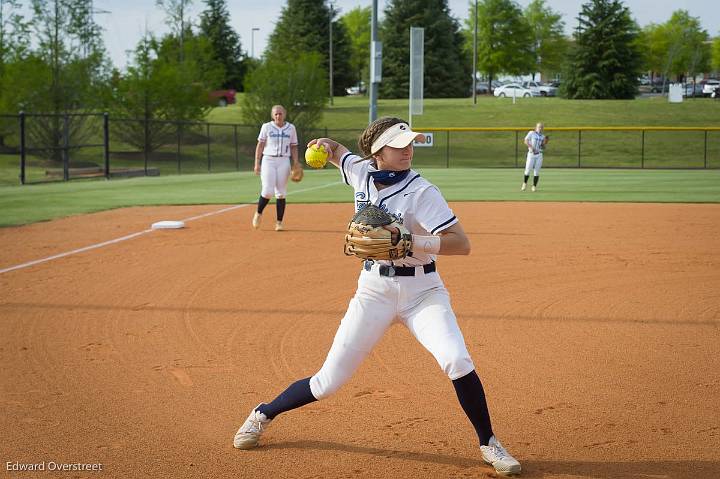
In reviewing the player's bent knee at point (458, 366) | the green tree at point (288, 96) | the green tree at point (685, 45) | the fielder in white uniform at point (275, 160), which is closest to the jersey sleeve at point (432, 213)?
the player's bent knee at point (458, 366)

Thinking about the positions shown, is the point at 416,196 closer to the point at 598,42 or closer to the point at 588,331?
the point at 588,331

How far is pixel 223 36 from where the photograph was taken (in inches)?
3679

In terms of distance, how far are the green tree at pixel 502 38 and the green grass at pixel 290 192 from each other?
51.8 metres

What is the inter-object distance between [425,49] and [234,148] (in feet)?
110

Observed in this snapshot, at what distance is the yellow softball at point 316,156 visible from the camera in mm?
5164

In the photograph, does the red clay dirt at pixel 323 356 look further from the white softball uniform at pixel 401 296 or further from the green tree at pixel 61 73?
the green tree at pixel 61 73

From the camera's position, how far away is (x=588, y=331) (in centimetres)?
791

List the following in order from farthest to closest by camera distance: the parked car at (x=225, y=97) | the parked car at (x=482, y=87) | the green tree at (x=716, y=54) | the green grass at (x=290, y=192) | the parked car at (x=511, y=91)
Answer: the parked car at (x=482, y=87) < the green tree at (x=716, y=54) < the parked car at (x=511, y=91) < the parked car at (x=225, y=97) < the green grass at (x=290, y=192)

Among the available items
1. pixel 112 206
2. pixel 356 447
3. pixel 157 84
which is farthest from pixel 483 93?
pixel 356 447

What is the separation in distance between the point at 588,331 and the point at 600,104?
201 ft

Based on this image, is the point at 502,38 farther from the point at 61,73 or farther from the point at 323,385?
the point at 323,385

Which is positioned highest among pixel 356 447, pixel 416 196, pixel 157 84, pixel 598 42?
pixel 598 42

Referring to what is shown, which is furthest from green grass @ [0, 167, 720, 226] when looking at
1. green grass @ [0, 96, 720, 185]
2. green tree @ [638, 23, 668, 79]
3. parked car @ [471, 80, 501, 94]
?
parked car @ [471, 80, 501, 94]

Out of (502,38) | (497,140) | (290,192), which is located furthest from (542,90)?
(290,192)
